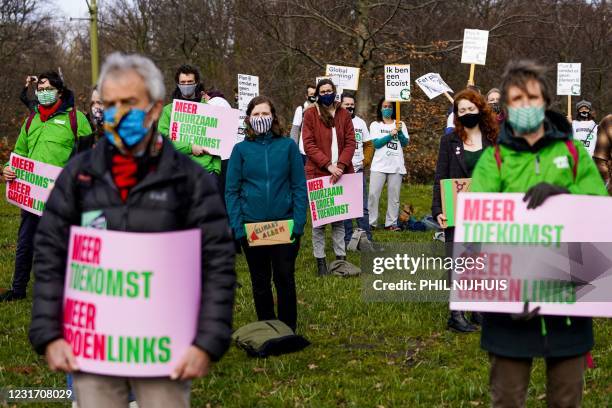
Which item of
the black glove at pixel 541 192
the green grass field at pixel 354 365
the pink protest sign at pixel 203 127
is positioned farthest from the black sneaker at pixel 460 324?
the black glove at pixel 541 192

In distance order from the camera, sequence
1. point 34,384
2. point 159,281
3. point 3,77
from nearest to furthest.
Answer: point 159,281, point 34,384, point 3,77

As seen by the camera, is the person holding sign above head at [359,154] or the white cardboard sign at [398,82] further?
the white cardboard sign at [398,82]

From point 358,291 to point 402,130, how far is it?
5286mm

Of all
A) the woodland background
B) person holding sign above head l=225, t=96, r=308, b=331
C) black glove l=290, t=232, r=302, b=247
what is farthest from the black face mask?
the woodland background

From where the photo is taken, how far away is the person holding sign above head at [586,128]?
1550cm

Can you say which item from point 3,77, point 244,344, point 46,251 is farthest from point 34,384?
point 3,77

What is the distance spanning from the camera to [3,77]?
131 ft

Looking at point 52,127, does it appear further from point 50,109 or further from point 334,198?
point 334,198

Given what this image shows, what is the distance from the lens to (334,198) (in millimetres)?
10898

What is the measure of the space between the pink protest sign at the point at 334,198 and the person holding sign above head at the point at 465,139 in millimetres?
3238

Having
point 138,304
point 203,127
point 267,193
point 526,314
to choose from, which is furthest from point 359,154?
point 138,304

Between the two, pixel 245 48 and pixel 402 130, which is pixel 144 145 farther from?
pixel 245 48

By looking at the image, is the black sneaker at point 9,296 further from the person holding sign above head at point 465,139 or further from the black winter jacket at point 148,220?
the black winter jacket at point 148,220

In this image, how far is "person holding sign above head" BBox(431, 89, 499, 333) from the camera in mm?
7453
